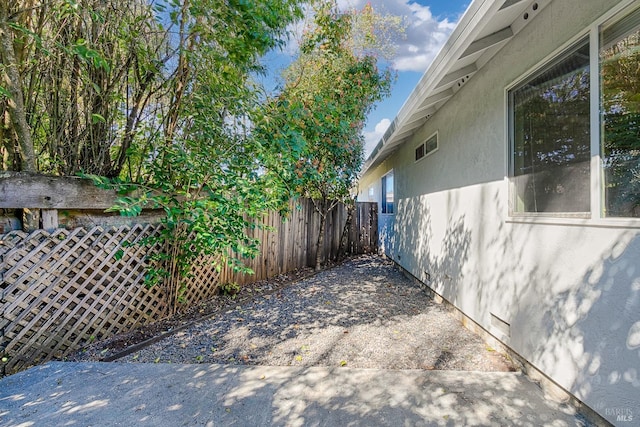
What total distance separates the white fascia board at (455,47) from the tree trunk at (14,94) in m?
3.79

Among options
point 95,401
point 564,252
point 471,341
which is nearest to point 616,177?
point 564,252

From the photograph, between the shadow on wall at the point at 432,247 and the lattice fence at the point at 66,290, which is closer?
the lattice fence at the point at 66,290

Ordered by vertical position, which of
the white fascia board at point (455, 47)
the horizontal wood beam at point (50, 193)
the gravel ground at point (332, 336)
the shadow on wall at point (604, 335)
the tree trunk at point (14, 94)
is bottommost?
the gravel ground at point (332, 336)

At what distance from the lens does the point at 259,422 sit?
2033mm

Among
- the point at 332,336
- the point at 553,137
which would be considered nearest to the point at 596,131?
the point at 553,137

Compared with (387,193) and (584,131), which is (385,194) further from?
(584,131)

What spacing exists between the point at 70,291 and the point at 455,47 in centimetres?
445

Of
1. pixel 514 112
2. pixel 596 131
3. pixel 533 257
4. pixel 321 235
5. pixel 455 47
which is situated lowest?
pixel 321 235

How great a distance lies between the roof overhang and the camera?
239 cm

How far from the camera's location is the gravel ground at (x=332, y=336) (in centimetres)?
292

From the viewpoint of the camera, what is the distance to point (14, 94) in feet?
8.50

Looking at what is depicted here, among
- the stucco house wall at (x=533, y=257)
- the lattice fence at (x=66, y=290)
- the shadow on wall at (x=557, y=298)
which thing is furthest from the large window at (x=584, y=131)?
the lattice fence at (x=66, y=290)

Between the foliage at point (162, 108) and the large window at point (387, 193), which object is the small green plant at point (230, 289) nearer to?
the foliage at point (162, 108)

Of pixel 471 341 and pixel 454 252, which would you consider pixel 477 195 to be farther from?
pixel 471 341
